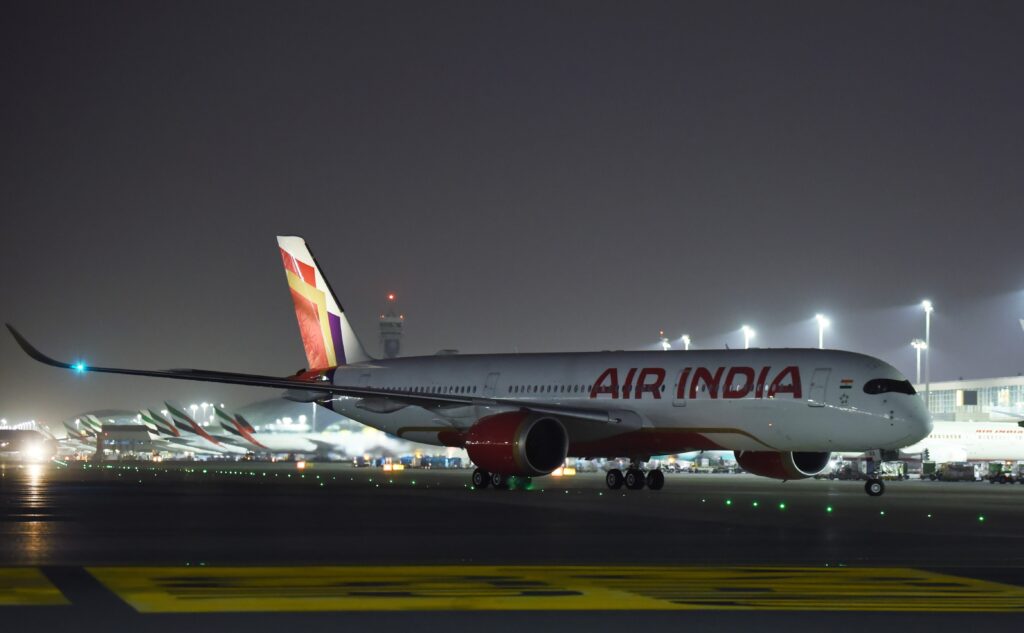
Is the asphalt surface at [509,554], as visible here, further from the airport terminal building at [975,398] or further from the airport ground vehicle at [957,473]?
the airport terminal building at [975,398]

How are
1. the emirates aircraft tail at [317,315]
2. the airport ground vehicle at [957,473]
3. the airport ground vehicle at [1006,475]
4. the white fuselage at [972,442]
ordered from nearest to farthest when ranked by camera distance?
1. the emirates aircraft tail at [317,315]
2. the airport ground vehicle at [1006,475]
3. the airport ground vehicle at [957,473]
4. the white fuselage at [972,442]

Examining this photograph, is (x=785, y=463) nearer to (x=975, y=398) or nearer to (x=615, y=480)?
(x=615, y=480)

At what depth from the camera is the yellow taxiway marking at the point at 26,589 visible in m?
13.6

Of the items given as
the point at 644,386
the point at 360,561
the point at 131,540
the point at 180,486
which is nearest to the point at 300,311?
the point at 180,486

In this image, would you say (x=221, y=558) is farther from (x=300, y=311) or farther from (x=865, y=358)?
(x=300, y=311)

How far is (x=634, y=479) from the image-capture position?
4528 cm

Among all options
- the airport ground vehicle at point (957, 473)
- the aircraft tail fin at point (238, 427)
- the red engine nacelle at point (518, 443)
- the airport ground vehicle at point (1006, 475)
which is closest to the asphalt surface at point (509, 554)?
the red engine nacelle at point (518, 443)

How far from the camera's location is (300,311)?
2203 inches

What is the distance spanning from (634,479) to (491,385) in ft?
20.4

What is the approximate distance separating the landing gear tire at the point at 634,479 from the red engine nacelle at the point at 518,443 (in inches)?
135

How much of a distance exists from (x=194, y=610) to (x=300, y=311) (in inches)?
1706

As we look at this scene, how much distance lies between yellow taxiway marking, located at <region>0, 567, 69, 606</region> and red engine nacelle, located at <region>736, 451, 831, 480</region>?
30225 mm

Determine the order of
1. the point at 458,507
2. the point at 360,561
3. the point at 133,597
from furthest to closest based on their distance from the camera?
the point at 458,507 < the point at 360,561 < the point at 133,597

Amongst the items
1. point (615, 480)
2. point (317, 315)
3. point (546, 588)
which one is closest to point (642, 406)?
point (615, 480)
